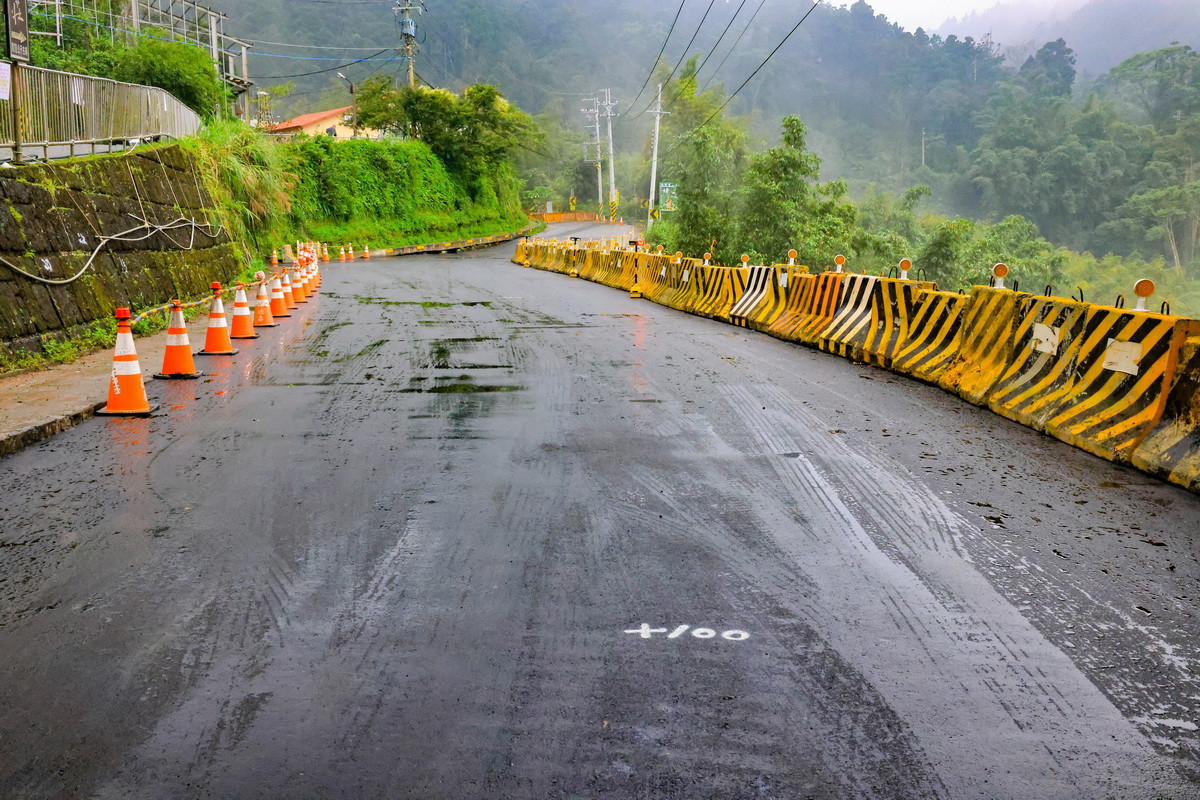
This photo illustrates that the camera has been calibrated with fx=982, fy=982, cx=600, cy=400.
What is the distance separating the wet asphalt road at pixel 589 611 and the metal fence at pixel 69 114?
6889 millimetres

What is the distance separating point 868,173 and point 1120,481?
407 feet

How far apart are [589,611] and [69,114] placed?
48.7ft

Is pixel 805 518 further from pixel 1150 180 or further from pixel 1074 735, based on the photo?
pixel 1150 180

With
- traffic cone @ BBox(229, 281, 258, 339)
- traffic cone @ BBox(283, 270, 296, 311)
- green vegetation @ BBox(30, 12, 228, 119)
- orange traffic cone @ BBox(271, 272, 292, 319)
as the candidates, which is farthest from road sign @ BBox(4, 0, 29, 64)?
green vegetation @ BBox(30, 12, 228, 119)

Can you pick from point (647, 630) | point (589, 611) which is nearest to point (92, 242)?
point (589, 611)

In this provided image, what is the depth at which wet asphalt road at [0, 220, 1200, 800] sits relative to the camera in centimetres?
314

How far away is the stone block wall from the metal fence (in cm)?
62

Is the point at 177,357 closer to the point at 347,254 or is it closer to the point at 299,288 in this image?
the point at 299,288

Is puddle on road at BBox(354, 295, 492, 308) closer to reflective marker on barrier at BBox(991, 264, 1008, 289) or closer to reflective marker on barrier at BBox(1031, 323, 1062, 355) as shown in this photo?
reflective marker on barrier at BBox(991, 264, 1008, 289)

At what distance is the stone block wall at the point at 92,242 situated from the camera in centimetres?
1134

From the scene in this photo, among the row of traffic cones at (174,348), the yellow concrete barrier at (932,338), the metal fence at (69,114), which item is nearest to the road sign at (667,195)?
the metal fence at (69,114)

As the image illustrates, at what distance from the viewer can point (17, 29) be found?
468 inches

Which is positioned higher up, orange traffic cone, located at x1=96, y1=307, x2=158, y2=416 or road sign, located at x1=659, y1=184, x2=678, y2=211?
road sign, located at x1=659, y1=184, x2=678, y2=211

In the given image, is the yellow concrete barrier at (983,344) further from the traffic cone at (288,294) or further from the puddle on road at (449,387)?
the traffic cone at (288,294)
